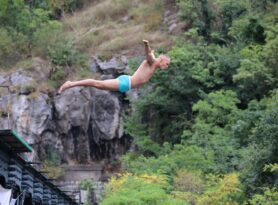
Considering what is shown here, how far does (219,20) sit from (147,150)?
280 inches

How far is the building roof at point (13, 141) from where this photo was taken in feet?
40.1

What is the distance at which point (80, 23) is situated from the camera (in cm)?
3169

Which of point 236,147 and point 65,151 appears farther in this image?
point 65,151

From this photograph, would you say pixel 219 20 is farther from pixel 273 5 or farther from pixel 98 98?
pixel 98 98

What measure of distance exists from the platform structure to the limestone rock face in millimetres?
8274

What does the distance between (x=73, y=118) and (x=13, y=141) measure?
12860 mm

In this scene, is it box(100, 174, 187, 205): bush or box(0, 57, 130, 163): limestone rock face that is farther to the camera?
box(0, 57, 130, 163): limestone rock face

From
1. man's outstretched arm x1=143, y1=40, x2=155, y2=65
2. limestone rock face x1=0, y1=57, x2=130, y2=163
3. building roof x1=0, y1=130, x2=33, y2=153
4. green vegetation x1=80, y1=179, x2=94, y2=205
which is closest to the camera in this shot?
man's outstretched arm x1=143, y1=40, x2=155, y2=65

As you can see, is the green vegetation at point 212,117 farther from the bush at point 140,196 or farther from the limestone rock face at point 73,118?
the limestone rock face at point 73,118

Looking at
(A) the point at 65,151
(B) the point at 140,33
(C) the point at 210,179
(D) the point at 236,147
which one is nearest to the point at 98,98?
(A) the point at 65,151

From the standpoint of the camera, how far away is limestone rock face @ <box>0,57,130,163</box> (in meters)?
25.5

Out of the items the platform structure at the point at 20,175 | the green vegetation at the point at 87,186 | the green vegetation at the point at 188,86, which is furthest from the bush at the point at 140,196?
the green vegetation at the point at 87,186

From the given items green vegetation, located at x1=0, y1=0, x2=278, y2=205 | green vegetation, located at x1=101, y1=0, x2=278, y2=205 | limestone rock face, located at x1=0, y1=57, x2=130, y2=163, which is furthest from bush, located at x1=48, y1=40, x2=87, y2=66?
green vegetation, located at x1=101, y1=0, x2=278, y2=205

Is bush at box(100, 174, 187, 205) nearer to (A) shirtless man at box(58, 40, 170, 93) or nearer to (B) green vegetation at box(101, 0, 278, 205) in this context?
(B) green vegetation at box(101, 0, 278, 205)
